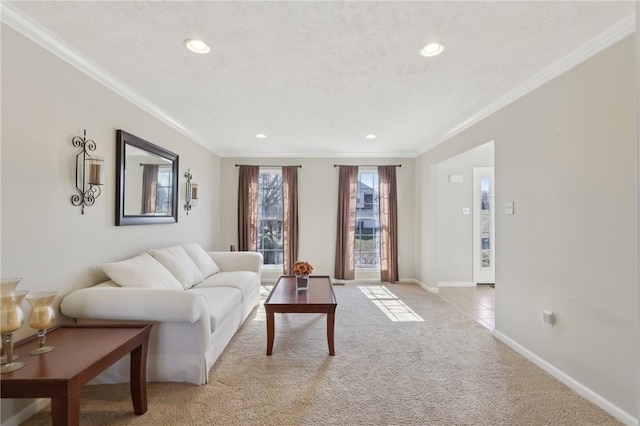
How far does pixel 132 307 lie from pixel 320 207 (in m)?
3.83

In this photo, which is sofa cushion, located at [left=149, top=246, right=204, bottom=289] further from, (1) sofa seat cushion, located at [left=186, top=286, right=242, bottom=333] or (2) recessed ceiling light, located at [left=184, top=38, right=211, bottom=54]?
(2) recessed ceiling light, located at [left=184, top=38, right=211, bottom=54]

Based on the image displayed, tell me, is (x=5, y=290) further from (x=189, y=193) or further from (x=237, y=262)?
(x=189, y=193)

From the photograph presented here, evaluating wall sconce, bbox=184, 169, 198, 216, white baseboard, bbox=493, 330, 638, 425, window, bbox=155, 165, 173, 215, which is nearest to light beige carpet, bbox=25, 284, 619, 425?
white baseboard, bbox=493, 330, 638, 425

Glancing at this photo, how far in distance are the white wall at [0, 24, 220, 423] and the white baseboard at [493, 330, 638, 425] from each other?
3.74 meters

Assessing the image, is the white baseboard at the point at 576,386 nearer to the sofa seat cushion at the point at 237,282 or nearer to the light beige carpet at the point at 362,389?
the light beige carpet at the point at 362,389

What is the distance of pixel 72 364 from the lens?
1483 mm

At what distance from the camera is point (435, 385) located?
2.25 m

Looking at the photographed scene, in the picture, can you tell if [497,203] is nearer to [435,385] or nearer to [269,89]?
[435,385]

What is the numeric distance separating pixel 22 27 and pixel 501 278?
434 centimetres

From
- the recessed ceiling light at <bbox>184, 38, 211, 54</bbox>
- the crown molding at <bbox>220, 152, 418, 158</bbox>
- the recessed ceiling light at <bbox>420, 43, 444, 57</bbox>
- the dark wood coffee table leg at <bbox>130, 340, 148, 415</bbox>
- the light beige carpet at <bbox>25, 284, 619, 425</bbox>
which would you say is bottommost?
the light beige carpet at <bbox>25, 284, 619, 425</bbox>

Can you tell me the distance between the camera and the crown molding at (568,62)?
1.83 metres

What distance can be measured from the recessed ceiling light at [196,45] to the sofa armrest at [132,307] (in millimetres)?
1788

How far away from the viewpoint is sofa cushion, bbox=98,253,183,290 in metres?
2.44

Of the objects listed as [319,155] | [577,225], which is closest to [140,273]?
[577,225]
